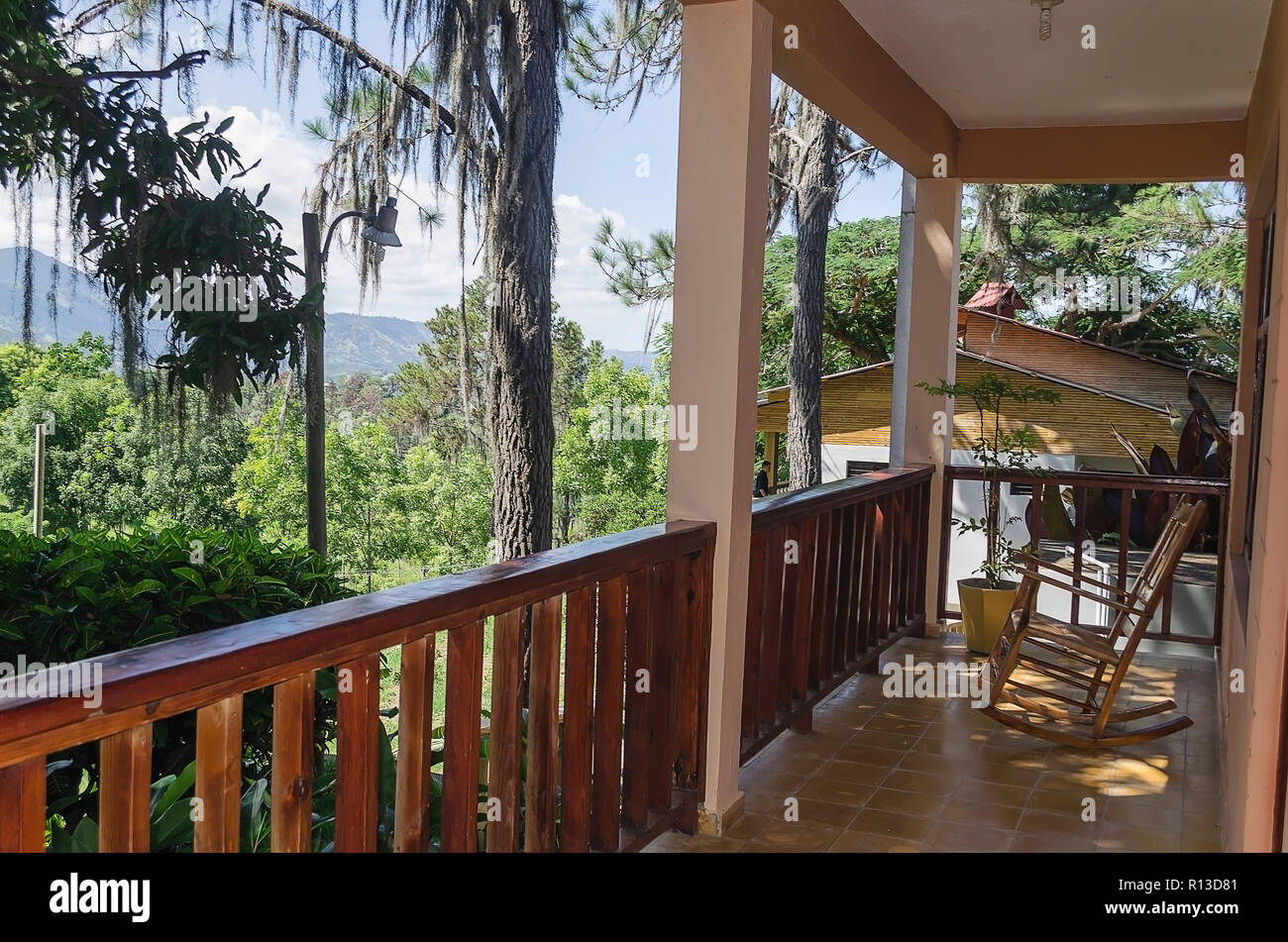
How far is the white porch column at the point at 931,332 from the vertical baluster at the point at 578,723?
342cm

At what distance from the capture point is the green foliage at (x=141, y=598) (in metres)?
3.44

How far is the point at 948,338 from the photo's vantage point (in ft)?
17.9

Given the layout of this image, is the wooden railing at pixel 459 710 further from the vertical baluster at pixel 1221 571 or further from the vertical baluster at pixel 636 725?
the vertical baluster at pixel 1221 571

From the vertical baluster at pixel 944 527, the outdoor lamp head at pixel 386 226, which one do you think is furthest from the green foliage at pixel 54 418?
the vertical baluster at pixel 944 527

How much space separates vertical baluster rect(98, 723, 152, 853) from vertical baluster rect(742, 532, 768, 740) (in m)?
2.21

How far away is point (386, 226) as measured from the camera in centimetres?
684

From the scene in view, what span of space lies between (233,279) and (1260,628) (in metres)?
3.33

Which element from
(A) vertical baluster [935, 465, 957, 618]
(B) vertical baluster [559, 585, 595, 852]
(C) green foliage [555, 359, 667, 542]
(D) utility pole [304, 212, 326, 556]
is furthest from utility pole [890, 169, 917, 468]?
(C) green foliage [555, 359, 667, 542]

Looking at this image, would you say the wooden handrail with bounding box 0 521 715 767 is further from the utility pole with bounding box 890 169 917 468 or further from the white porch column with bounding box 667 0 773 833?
the utility pole with bounding box 890 169 917 468

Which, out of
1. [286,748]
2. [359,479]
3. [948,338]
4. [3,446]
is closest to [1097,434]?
[948,338]

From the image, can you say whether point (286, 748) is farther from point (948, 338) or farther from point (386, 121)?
point (386, 121)

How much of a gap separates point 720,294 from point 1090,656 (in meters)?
2.05

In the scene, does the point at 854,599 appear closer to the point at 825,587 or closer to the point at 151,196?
the point at 825,587

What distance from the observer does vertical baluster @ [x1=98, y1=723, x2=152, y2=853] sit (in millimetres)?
1271
